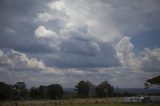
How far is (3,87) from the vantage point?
100 meters

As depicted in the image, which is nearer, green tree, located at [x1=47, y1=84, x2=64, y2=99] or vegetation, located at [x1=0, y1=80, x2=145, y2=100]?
vegetation, located at [x1=0, y1=80, x2=145, y2=100]

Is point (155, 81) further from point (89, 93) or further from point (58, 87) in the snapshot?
point (89, 93)

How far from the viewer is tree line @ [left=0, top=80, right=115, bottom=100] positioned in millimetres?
101250

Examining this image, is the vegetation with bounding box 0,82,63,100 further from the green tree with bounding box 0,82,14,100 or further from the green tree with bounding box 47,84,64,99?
the green tree with bounding box 0,82,14,100

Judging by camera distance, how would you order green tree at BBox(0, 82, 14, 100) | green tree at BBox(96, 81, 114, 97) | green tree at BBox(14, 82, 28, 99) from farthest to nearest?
1. green tree at BBox(96, 81, 114, 97)
2. green tree at BBox(14, 82, 28, 99)
3. green tree at BBox(0, 82, 14, 100)

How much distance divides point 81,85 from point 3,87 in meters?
32.7

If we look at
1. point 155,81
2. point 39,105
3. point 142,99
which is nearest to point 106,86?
point 142,99

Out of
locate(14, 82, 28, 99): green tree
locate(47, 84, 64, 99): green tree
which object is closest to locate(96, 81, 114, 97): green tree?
locate(47, 84, 64, 99): green tree

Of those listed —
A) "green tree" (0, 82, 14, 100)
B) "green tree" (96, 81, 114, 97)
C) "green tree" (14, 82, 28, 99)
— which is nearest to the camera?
"green tree" (0, 82, 14, 100)

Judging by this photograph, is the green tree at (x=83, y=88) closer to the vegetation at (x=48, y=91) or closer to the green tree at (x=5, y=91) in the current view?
the vegetation at (x=48, y=91)

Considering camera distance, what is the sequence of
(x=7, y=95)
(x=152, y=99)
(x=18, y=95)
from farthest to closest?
(x=18, y=95) → (x=7, y=95) → (x=152, y=99)

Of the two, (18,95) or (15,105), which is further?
(18,95)

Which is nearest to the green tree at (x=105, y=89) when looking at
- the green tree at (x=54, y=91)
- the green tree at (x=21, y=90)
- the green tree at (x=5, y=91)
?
the green tree at (x=54, y=91)

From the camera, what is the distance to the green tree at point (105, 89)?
12181 centimetres
